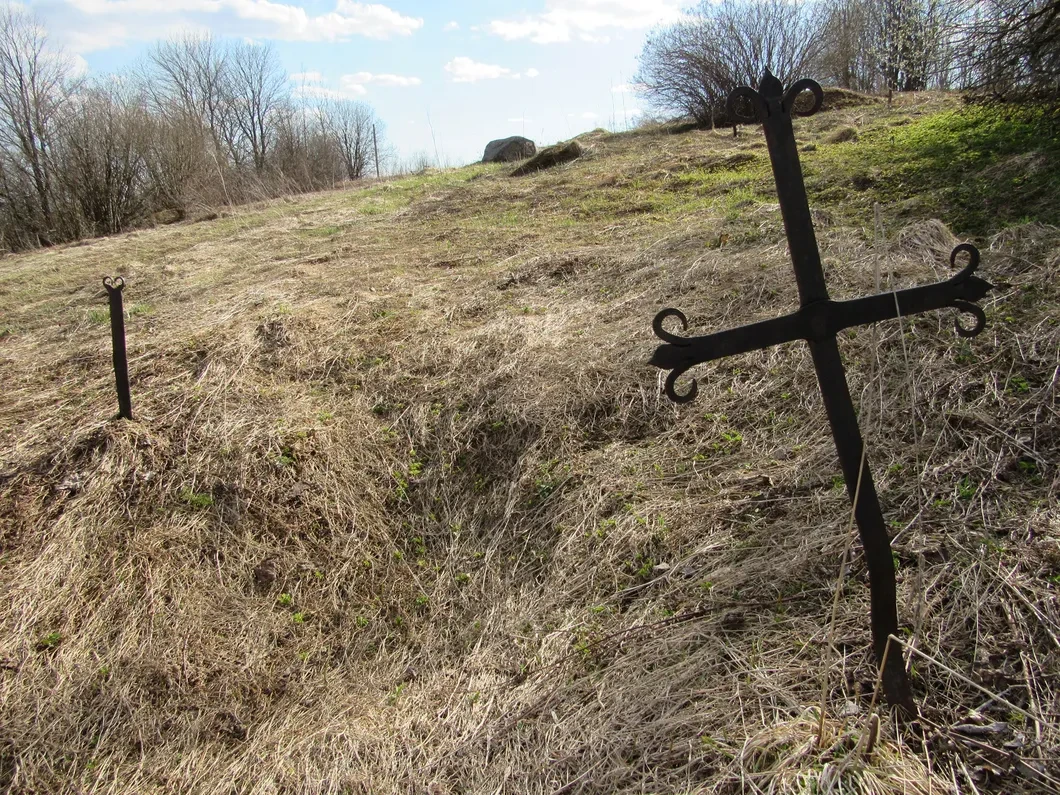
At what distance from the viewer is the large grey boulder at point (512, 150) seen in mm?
15695

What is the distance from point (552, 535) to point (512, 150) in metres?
14.2

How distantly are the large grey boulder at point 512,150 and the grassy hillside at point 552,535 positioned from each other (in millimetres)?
10789

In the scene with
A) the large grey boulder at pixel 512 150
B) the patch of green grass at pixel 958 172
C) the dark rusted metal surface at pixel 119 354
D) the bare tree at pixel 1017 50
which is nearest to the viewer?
the dark rusted metal surface at pixel 119 354

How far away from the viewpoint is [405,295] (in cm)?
604

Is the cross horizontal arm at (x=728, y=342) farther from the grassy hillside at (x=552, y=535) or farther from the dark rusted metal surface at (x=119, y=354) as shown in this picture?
the dark rusted metal surface at (x=119, y=354)

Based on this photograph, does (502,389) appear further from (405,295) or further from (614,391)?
(405,295)

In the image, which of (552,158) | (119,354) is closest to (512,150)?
(552,158)

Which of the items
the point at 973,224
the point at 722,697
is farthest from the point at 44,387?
the point at 973,224

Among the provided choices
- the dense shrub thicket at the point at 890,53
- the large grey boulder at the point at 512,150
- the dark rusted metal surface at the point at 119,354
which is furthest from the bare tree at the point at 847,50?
the dark rusted metal surface at the point at 119,354

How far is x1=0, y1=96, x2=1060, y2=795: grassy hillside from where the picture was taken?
205cm

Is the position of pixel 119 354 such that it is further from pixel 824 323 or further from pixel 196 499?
pixel 824 323

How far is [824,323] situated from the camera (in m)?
1.66

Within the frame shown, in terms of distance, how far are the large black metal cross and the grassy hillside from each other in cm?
12

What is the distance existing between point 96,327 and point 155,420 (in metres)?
2.99
